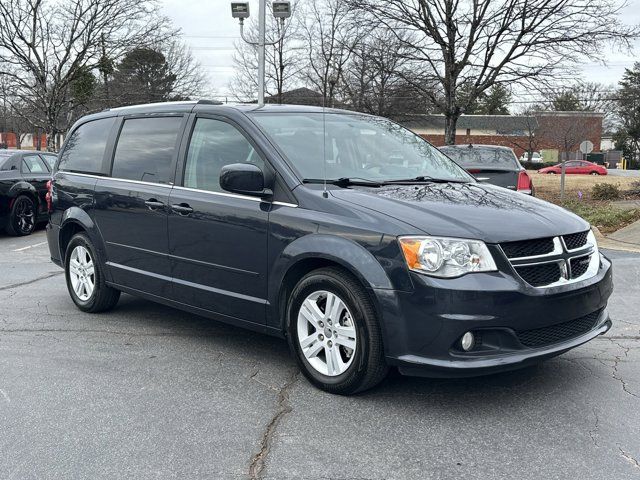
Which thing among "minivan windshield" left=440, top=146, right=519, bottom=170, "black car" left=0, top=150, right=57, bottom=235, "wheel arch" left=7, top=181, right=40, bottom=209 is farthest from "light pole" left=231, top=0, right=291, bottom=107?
"minivan windshield" left=440, top=146, right=519, bottom=170

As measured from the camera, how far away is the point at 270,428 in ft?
11.5

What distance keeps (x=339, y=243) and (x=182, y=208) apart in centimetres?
148

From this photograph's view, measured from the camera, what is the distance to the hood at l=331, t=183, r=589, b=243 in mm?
3600

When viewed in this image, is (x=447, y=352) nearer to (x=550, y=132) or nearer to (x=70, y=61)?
(x=70, y=61)

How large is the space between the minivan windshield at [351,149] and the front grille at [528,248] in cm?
115

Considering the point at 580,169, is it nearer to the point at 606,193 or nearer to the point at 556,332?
the point at 606,193

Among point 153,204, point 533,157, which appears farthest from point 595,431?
point 533,157

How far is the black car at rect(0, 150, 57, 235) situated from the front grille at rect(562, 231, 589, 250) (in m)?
10.5

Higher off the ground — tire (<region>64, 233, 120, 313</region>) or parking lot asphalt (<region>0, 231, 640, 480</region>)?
tire (<region>64, 233, 120, 313</region>)

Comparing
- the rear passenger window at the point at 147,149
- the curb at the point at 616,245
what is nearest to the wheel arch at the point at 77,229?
the rear passenger window at the point at 147,149

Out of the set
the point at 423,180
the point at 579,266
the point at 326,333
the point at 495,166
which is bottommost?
the point at 326,333

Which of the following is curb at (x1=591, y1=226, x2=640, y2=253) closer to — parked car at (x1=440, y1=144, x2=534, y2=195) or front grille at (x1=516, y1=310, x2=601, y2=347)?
parked car at (x1=440, y1=144, x2=534, y2=195)

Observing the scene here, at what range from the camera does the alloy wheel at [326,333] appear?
12.6ft

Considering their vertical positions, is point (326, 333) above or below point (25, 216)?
above
